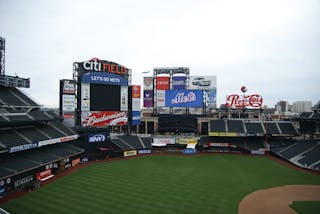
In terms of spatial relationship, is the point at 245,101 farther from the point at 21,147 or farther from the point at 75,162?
the point at 21,147

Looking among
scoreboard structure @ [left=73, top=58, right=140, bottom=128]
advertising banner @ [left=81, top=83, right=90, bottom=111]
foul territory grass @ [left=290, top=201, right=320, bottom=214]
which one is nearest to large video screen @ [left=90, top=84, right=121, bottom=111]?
scoreboard structure @ [left=73, top=58, right=140, bottom=128]

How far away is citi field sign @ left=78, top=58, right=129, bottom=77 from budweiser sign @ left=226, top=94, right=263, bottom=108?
26921 millimetres

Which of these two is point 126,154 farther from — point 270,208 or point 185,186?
point 270,208

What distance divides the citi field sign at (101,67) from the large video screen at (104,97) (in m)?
3.10

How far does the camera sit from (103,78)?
40.7 meters

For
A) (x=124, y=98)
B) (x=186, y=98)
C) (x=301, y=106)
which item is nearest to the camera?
(x=124, y=98)

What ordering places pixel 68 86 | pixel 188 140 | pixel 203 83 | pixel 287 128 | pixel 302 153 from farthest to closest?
pixel 203 83, pixel 188 140, pixel 287 128, pixel 302 153, pixel 68 86

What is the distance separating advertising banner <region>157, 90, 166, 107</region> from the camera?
55.8 metres

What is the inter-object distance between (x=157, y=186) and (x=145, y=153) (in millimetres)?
21743

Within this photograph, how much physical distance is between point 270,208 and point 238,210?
3547 mm

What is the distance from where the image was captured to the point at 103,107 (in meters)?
41.3

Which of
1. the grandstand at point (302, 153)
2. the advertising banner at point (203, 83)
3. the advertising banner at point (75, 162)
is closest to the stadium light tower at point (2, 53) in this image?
the advertising banner at point (75, 162)

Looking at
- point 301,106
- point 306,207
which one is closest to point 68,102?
point 306,207

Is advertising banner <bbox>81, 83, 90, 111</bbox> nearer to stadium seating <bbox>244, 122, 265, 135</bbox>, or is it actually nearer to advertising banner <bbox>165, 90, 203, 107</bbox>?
advertising banner <bbox>165, 90, 203, 107</bbox>
